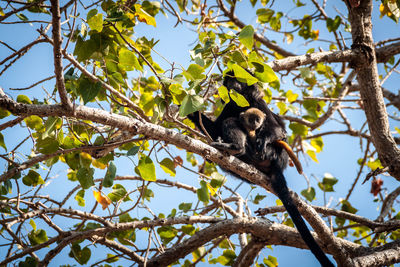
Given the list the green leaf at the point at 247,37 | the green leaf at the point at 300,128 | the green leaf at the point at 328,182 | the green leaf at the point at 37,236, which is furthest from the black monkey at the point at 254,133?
the green leaf at the point at 37,236

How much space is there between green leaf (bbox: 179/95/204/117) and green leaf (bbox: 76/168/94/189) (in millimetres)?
921

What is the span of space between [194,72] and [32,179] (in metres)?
1.86

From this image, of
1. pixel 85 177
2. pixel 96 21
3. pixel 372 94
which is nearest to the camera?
pixel 96 21

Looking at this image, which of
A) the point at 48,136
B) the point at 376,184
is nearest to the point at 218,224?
the point at 48,136

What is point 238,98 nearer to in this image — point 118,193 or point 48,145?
point 48,145

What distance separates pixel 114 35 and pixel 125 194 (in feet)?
4.84

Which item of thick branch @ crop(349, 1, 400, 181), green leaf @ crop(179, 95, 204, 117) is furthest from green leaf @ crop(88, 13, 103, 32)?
thick branch @ crop(349, 1, 400, 181)

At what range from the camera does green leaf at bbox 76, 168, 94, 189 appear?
8.22 feet

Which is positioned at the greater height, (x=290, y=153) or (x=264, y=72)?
(x=290, y=153)

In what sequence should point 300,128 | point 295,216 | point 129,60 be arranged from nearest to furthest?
1. point 129,60
2. point 295,216
3. point 300,128

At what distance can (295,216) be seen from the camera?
2.83 meters

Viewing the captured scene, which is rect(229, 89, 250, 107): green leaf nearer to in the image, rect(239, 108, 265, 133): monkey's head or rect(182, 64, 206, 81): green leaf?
rect(182, 64, 206, 81): green leaf

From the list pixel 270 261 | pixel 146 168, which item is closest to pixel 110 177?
pixel 146 168

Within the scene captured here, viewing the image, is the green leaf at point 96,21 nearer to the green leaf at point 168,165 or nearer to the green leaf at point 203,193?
the green leaf at point 168,165
